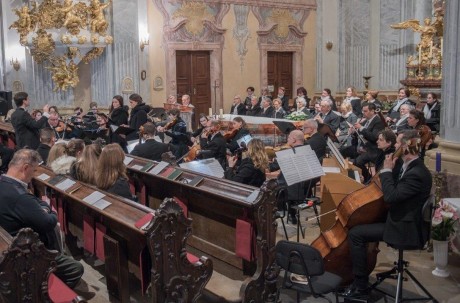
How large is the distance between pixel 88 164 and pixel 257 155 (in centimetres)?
200

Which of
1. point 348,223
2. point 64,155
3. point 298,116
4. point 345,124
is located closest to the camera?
point 348,223

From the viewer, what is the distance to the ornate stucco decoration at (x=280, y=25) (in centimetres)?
1767

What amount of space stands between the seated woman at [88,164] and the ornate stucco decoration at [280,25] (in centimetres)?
1245

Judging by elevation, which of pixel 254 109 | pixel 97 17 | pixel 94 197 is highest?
pixel 97 17

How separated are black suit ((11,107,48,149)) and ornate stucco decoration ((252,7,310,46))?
373 inches

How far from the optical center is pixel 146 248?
4309mm

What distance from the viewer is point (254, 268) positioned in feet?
16.8

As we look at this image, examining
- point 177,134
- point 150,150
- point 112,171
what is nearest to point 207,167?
point 112,171


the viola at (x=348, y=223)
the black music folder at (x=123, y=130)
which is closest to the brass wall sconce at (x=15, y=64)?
the black music folder at (x=123, y=130)

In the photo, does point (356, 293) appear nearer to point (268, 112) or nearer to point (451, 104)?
point (451, 104)

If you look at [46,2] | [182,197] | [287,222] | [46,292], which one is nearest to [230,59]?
[46,2]

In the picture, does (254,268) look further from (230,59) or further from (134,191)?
(230,59)

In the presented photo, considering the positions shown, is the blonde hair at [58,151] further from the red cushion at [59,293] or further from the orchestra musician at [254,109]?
Result: the orchestra musician at [254,109]

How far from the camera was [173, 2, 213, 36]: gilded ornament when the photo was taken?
52.4ft
